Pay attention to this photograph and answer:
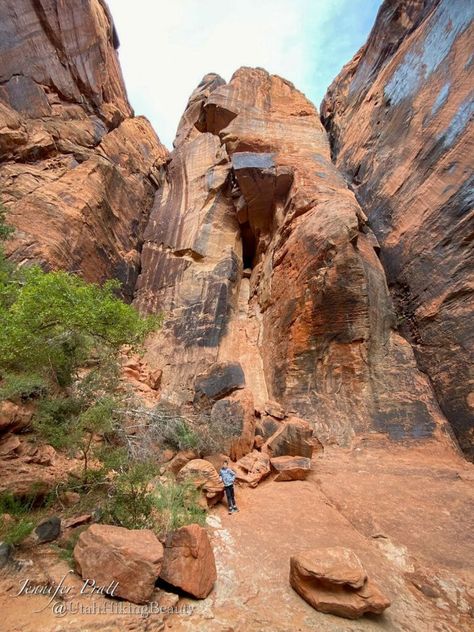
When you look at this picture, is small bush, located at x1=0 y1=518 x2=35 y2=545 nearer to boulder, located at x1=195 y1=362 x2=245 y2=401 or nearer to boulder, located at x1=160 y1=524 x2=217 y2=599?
boulder, located at x1=160 y1=524 x2=217 y2=599

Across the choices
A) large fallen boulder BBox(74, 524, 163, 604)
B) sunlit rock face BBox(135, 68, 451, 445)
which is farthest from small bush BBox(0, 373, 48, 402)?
sunlit rock face BBox(135, 68, 451, 445)

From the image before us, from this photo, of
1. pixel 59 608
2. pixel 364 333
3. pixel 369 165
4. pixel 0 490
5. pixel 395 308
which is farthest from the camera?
pixel 369 165

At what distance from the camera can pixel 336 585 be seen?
431 centimetres

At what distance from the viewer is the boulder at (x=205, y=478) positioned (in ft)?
24.6

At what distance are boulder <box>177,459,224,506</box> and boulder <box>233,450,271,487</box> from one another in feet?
3.81

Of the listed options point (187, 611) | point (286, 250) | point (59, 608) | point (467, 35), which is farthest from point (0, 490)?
point (467, 35)

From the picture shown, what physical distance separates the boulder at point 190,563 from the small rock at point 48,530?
5.84 feet

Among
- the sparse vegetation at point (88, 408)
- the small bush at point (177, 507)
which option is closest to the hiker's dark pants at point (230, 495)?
the small bush at point (177, 507)

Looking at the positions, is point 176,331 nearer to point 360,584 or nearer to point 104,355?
point 104,355

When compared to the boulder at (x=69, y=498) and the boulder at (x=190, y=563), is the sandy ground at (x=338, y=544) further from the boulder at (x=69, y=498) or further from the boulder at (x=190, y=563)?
the boulder at (x=69, y=498)

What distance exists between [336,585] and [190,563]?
1939 mm

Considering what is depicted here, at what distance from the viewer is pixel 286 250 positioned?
49.5 ft

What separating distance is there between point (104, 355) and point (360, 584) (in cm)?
693

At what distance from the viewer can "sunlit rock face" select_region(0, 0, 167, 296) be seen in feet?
45.4
